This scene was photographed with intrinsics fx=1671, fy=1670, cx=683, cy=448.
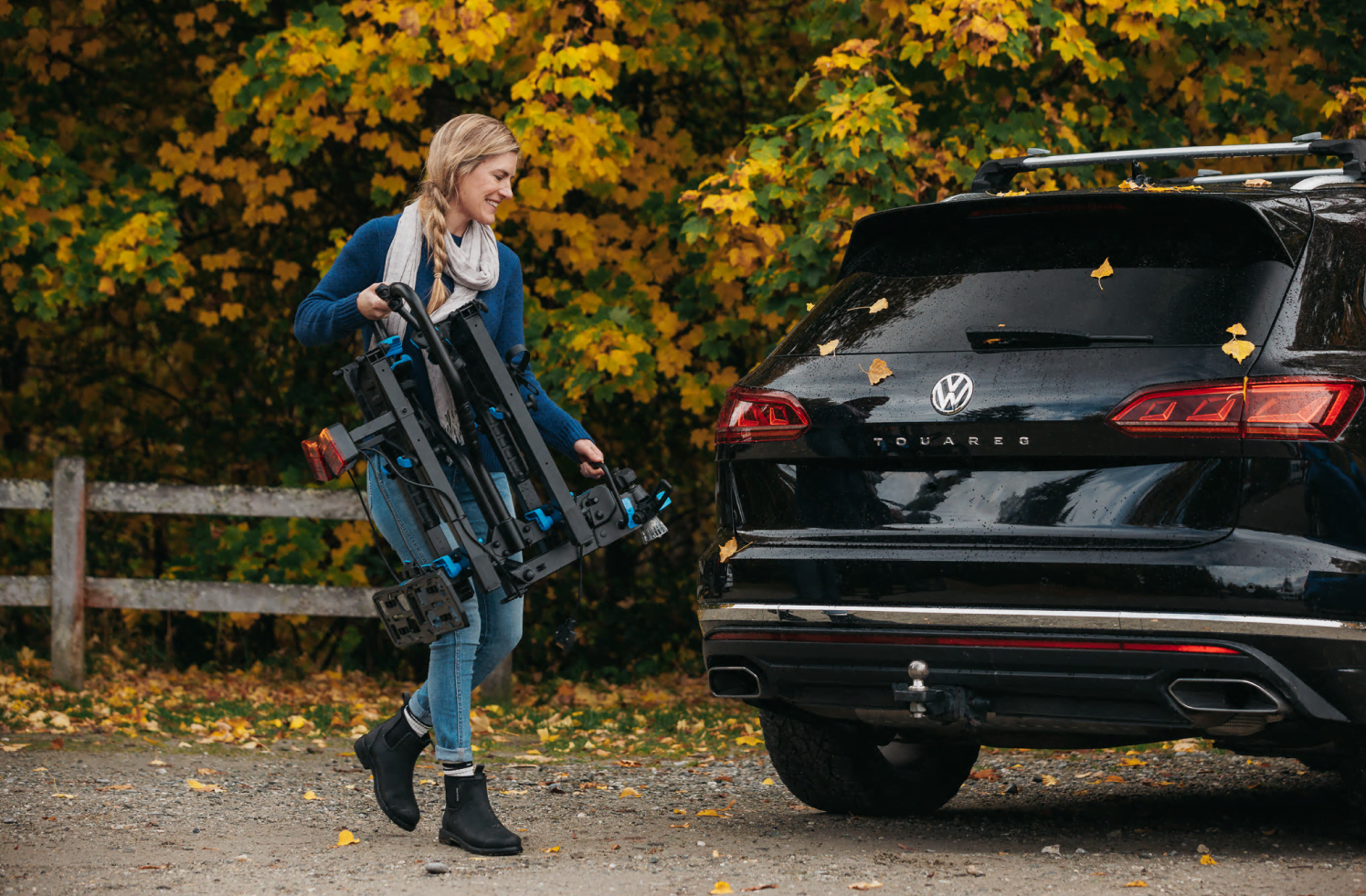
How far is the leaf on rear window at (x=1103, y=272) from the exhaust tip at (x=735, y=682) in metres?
1.42

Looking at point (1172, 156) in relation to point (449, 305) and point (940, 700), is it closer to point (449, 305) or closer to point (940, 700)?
point (940, 700)

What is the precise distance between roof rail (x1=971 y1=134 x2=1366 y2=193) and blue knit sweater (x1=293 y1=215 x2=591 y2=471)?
1595 mm

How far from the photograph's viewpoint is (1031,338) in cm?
436

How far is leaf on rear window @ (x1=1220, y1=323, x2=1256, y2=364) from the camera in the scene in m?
4.06

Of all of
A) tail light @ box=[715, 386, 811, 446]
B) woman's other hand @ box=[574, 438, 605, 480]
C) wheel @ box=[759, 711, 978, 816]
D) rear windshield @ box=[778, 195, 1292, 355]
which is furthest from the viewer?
wheel @ box=[759, 711, 978, 816]

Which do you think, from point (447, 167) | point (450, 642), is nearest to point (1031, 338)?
point (447, 167)

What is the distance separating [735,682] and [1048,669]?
3.08ft

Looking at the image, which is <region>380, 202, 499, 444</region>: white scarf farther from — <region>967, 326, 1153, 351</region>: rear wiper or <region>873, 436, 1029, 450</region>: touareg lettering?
<region>967, 326, 1153, 351</region>: rear wiper

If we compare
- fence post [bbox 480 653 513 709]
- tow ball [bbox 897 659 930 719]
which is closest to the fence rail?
fence post [bbox 480 653 513 709]

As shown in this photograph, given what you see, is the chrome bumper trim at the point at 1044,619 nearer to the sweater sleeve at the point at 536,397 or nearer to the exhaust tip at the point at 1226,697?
the exhaust tip at the point at 1226,697

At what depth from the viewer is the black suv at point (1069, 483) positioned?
13.1 ft

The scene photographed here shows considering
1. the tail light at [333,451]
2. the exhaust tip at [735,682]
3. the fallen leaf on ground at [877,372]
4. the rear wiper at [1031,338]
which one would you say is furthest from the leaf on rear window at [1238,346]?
the tail light at [333,451]

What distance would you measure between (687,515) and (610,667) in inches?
85.8

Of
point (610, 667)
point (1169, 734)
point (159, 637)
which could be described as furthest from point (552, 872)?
point (159, 637)
